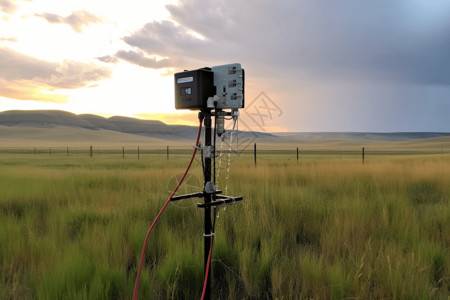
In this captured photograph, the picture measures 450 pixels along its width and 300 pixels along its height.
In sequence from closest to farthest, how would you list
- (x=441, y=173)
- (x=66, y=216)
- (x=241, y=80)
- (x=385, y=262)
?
1. (x=241, y=80)
2. (x=385, y=262)
3. (x=66, y=216)
4. (x=441, y=173)

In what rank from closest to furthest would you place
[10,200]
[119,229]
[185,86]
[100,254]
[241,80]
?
[241,80] < [185,86] < [100,254] < [119,229] < [10,200]

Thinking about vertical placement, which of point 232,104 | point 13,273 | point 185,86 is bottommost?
point 13,273

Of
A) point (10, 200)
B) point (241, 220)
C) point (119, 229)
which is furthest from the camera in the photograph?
point (10, 200)

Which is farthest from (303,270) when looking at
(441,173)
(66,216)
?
(441,173)

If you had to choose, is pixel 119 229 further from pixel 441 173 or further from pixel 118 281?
pixel 441 173

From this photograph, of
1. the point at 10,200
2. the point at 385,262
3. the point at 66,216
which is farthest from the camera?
the point at 10,200

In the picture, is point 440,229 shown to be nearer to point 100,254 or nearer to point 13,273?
point 100,254

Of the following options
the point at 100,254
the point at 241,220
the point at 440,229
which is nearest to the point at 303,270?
the point at 241,220

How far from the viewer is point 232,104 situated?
2.82 metres

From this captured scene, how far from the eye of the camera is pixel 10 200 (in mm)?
7203

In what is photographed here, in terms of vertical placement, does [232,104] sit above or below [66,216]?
above

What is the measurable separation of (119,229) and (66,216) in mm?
1511

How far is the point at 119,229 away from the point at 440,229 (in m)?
5.21

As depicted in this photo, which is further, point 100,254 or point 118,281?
point 100,254
